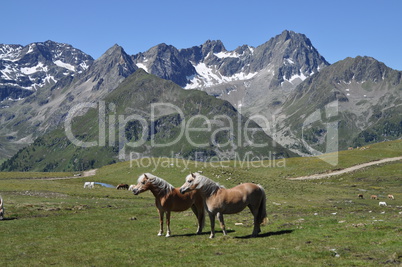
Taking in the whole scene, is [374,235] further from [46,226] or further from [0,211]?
[0,211]

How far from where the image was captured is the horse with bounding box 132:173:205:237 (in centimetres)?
2764

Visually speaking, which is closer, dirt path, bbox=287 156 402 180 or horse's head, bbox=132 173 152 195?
horse's head, bbox=132 173 152 195

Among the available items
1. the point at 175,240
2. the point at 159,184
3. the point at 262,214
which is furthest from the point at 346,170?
the point at 175,240

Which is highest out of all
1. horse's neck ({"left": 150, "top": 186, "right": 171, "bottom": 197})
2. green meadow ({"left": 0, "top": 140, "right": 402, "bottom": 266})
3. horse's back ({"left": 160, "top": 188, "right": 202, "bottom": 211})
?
horse's neck ({"left": 150, "top": 186, "right": 171, "bottom": 197})

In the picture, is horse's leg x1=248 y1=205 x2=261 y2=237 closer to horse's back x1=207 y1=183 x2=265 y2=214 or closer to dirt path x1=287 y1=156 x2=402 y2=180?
horse's back x1=207 y1=183 x2=265 y2=214

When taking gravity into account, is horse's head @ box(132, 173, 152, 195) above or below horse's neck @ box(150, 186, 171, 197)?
above

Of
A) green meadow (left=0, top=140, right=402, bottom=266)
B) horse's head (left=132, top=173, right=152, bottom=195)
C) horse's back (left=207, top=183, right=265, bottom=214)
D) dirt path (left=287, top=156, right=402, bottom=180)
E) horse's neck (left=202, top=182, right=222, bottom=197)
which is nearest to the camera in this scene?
green meadow (left=0, top=140, right=402, bottom=266)

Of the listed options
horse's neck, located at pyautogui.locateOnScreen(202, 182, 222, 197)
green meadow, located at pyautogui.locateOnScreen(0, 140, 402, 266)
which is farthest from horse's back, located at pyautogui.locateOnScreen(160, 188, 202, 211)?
horse's neck, located at pyautogui.locateOnScreen(202, 182, 222, 197)

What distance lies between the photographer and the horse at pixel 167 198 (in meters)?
27.6

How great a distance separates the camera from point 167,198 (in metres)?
28.1

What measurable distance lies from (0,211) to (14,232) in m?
7.47

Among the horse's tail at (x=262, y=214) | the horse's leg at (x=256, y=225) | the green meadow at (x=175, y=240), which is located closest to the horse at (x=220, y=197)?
the horse's leg at (x=256, y=225)

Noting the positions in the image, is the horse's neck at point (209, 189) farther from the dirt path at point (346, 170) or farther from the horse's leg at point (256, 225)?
the dirt path at point (346, 170)

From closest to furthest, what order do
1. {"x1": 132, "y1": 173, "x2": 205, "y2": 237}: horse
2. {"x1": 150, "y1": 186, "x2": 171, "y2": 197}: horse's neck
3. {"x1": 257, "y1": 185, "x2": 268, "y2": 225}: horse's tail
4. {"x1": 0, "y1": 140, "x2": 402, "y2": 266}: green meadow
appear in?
{"x1": 0, "y1": 140, "x2": 402, "y2": 266}: green meadow < {"x1": 257, "y1": 185, "x2": 268, "y2": 225}: horse's tail < {"x1": 132, "y1": 173, "x2": 205, "y2": 237}: horse < {"x1": 150, "y1": 186, "x2": 171, "y2": 197}: horse's neck
